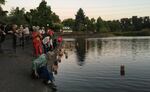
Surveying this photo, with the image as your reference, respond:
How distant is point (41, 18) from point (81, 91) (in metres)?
120

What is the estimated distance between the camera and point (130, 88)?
24.8 meters

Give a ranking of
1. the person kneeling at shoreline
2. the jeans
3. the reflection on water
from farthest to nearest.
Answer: the reflection on water, the jeans, the person kneeling at shoreline

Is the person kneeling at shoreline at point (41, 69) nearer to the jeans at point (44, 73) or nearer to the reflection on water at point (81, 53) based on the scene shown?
the jeans at point (44, 73)

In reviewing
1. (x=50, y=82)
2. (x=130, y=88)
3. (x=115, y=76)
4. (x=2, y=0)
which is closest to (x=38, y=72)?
(x=50, y=82)

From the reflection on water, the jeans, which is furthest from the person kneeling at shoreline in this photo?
the reflection on water

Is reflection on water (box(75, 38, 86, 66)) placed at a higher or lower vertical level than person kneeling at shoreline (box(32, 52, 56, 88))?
lower

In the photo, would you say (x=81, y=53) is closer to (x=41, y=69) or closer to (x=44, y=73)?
(x=44, y=73)

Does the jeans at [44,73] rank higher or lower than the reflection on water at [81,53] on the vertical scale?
higher

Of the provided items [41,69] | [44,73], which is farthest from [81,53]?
[41,69]

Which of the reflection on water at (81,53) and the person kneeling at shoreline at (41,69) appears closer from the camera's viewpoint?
the person kneeling at shoreline at (41,69)

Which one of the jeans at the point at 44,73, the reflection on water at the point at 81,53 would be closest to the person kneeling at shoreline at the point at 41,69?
Answer: the jeans at the point at 44,73

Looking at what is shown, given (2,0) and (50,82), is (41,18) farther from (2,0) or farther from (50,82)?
(50,82)

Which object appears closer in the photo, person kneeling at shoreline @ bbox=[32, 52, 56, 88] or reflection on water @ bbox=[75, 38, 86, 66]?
person kneeling at shoreline @ bbox=[32, 52, 56, 88]

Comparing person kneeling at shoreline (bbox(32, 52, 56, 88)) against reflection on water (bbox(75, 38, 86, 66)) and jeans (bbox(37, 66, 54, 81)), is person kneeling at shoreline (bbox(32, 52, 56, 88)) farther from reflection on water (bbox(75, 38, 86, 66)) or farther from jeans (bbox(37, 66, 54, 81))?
reflection on water (bbox(75, 38, 86, 66))
